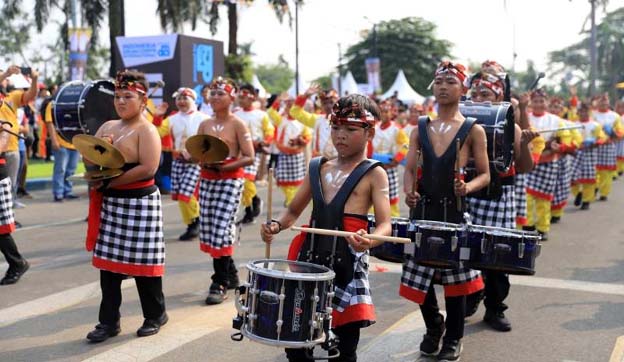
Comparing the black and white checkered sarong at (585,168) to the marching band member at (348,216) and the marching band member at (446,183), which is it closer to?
the marching band member at (446,183)

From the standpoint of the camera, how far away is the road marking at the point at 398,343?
5105 millimetres

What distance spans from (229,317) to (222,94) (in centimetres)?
212

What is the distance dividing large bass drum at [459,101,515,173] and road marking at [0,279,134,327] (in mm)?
3818

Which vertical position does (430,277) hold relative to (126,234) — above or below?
below

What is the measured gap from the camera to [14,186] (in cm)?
1159

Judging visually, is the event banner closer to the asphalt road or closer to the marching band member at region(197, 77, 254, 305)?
the asphalt road

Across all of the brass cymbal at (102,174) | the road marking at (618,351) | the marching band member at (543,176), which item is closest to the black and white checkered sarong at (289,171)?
the marching band member at (543,176)

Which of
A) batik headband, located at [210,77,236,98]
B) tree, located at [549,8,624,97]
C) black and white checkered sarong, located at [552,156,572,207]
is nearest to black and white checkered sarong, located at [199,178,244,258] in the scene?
batik headband, located at [210,77,236,98]

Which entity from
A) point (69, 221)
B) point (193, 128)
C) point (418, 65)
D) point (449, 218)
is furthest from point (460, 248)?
point (418, 65)

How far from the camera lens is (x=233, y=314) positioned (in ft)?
20.4

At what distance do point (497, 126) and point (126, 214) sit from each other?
2.80m

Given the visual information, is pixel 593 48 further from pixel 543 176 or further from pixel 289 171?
pixel 543 176

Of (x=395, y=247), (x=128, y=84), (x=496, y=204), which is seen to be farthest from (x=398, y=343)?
(x=128, y=84)

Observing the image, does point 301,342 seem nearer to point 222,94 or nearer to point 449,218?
point 449,218
